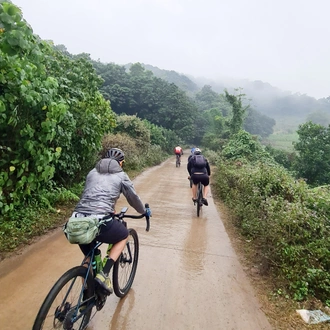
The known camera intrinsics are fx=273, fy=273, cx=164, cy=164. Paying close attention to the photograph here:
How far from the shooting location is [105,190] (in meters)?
2.81

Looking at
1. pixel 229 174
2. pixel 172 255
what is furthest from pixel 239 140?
pixel 172 255

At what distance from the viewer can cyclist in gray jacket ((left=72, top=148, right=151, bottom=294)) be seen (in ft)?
8.86

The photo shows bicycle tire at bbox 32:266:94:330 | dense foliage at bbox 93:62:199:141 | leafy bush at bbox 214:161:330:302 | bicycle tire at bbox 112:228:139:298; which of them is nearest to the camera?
bicycle tire at bbox 32:266:94:330

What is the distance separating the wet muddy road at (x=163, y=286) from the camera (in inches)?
116

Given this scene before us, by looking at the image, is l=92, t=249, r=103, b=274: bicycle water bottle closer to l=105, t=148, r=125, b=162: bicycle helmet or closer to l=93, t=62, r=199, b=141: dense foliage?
l=105, t=148, r=125, b=162: bicycle helmet

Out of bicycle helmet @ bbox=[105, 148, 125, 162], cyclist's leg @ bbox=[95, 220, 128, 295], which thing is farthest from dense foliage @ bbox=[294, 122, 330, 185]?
cyclist's leg @ bbox=[95, 220, 128, 295]

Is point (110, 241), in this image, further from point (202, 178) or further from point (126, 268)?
point (202, 178)

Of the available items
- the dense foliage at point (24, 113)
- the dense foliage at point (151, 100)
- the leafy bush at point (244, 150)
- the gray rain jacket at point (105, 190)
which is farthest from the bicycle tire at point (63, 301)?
the dense foliage at point (151, 100)

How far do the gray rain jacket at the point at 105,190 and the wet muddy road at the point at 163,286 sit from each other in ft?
3.91

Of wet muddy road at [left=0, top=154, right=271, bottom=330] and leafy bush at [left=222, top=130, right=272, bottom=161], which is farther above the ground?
leafy bush at [left=222, top=130, right=272, bottom=161]

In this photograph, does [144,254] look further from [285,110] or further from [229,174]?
[285,110]

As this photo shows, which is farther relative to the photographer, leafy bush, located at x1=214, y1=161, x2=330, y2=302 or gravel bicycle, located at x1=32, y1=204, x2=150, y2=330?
leafy bush, located at x1=214, y1=161, x2=330, y2=302

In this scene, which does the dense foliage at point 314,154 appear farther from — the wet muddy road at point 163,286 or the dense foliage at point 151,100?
the wet muddy road at point 163,286

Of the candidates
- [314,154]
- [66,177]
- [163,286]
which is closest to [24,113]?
[66,177]
